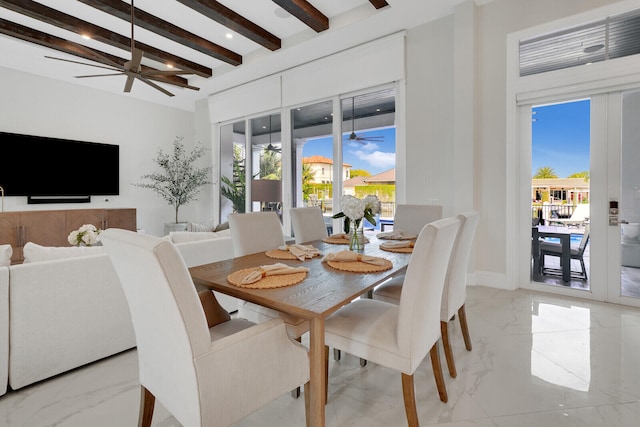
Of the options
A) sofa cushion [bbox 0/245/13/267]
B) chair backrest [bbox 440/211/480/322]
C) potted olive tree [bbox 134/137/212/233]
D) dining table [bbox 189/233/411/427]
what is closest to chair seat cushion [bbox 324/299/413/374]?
A: dining table [bbox 189/233/411/427]

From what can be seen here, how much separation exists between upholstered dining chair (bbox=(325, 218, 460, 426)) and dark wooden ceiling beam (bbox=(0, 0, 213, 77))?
288 centimetres

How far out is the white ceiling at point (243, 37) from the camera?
355cm

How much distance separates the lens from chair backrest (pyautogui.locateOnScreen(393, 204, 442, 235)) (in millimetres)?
2902

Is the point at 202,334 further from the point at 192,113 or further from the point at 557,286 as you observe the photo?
the point at 192,113

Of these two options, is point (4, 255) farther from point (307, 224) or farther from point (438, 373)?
point (438, 373)

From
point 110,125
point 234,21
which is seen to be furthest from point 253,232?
point 110,125

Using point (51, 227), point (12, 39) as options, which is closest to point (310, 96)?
point (12, 39)

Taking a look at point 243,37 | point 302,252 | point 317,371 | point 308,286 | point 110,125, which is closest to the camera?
point 317,371

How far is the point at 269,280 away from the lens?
1419 mm

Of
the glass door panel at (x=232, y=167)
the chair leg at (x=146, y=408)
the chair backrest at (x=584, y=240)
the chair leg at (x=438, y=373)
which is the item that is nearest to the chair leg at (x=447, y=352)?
the chair leg at (x=438, y=373)

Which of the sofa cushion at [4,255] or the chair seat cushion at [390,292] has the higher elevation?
the sofa cushion at [4,255]

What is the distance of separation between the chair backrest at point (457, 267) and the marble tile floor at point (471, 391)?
1.32ft

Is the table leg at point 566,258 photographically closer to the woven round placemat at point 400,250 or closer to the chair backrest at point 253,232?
the woven round placemat at point 400,250

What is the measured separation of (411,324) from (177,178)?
5777 mm
